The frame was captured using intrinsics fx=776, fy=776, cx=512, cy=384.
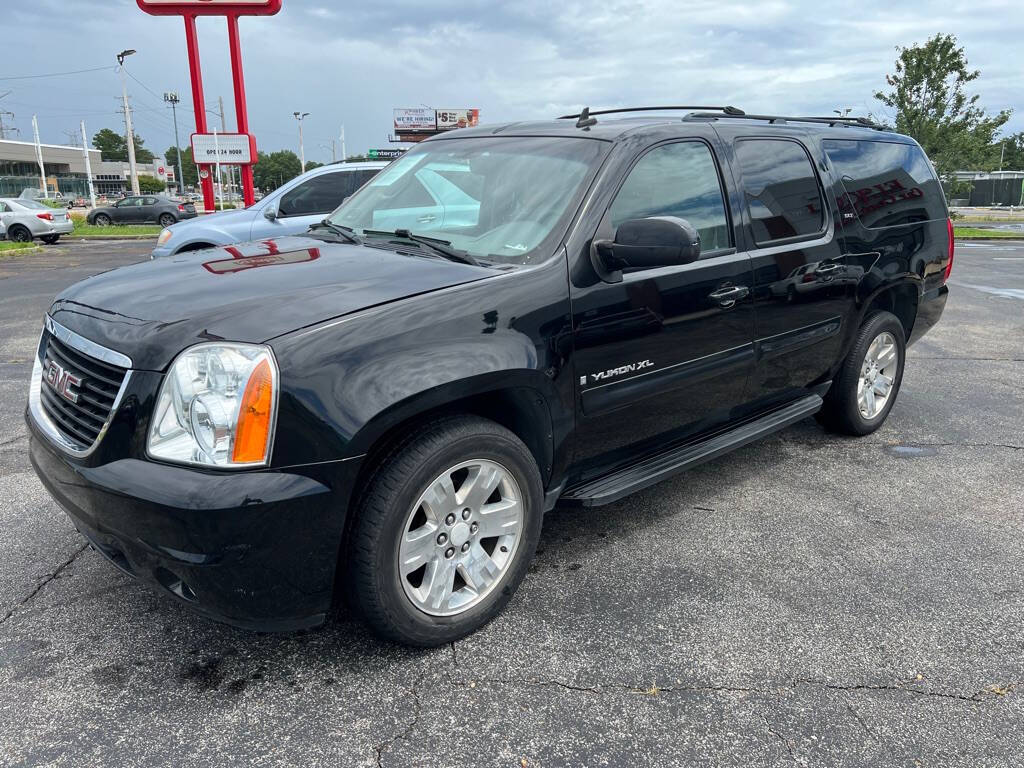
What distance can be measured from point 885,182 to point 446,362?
3.44 metres

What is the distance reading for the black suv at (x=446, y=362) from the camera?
2262mm

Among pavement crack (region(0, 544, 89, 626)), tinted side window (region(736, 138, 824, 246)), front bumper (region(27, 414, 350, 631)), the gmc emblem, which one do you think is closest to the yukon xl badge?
tinted side window (region(736, 138, 824, 246))

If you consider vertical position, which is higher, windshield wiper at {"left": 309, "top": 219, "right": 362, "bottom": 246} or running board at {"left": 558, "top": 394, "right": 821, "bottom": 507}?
windshield wiper at {"left": 309, "top": 219, "right": 362, "bottom": 246}

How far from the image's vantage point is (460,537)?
2.69 metres

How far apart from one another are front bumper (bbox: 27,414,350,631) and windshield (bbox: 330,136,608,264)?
4.11 feet

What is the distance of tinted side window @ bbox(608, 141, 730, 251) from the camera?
3242 mm

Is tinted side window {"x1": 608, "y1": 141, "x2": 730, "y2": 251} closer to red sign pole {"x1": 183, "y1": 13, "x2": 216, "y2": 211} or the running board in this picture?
the running board

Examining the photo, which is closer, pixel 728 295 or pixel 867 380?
pixel 728 295

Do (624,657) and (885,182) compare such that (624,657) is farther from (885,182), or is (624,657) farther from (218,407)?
(885,182)

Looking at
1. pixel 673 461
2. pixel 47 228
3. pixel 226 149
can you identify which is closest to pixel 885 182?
pixel 673 461

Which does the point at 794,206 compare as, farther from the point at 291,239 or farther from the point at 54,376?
the point at 54,376

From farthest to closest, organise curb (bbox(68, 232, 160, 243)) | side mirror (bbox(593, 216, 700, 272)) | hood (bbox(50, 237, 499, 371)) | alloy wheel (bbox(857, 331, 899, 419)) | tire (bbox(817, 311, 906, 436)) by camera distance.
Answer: curb (bbox(68, 232, 160, 243)), alloy wheel (bbox(857, 331, 899, 419)), tire (bbox(817, 311, 906, 436)), side mirror (bbox(593, 216, 700, 272)), hood (bbox(50, 237, 499, 371))

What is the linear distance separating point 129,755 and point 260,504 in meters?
0.80

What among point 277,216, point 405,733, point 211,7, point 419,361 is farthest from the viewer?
point 211,7
